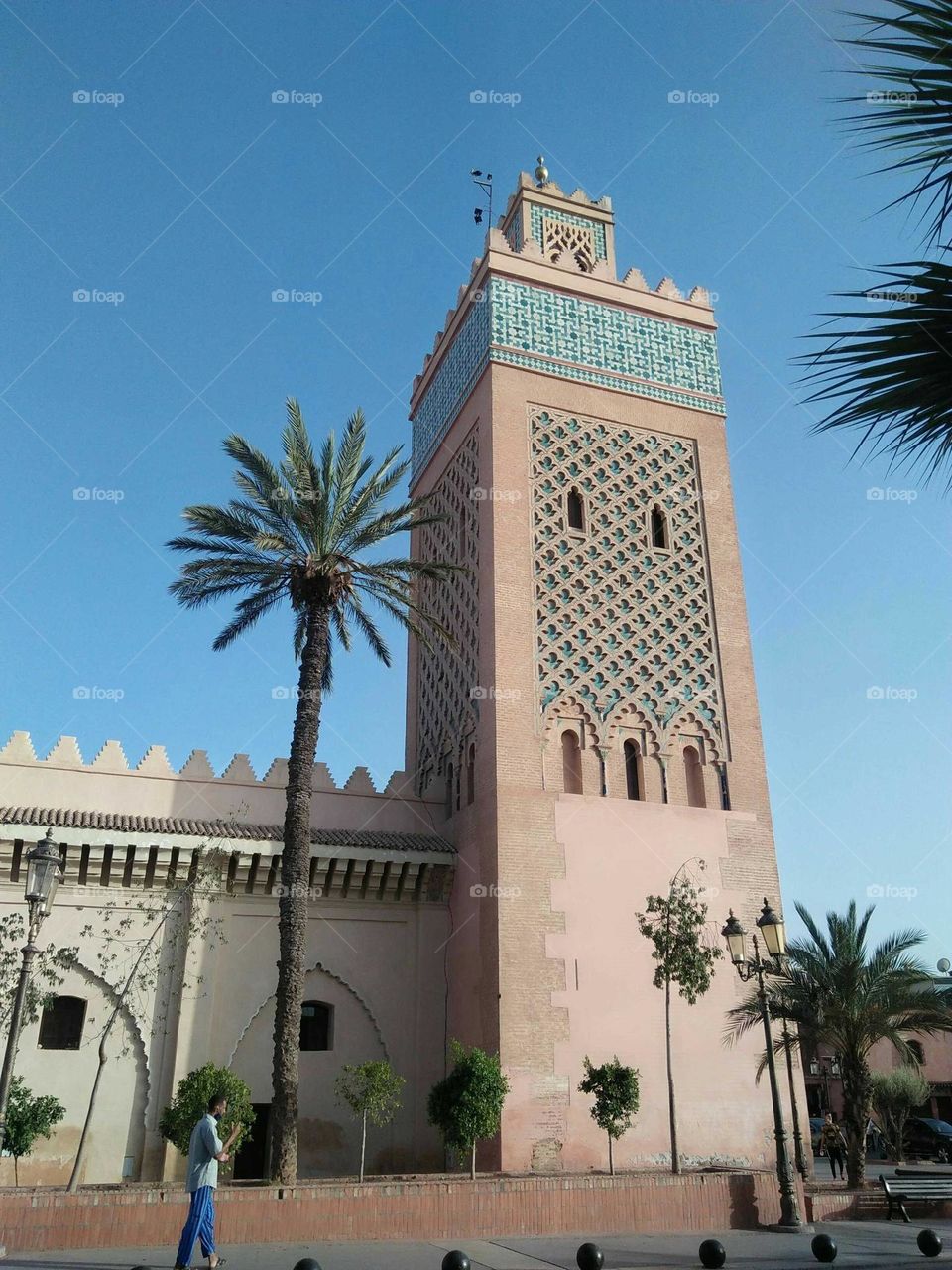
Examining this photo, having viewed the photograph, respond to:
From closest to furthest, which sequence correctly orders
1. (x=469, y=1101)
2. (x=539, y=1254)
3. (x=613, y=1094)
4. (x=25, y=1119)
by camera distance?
(x=539, y=1254) → (x=25, y=1119) → (x=469, y=1101) → (x=613, y=1094)

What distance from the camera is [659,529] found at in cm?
1591

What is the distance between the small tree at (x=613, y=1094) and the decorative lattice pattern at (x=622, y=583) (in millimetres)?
4453

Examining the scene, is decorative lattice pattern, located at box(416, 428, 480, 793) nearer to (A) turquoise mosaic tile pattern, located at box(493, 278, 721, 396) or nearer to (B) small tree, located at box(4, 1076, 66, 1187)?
(A) turquoise mosaic tile pattern, located at box(493, 278, 721, 396)

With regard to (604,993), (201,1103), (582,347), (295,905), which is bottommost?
(201,1103)

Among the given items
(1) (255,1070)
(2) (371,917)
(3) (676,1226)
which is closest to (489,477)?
(2) (371,917)

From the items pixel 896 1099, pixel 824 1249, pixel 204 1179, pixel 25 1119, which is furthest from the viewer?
pixel 896 1099

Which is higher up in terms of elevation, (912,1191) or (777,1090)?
(777,1090)

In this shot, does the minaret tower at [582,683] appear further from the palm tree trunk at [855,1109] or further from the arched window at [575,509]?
the palm tree trunk at [855,1109]

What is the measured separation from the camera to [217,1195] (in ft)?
26.0

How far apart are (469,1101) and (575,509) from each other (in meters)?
8.28

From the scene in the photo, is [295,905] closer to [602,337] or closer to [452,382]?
[452,382]

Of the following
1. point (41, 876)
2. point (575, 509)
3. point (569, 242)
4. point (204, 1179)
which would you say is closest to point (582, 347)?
point (569, 242)

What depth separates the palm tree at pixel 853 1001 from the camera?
40.5ft

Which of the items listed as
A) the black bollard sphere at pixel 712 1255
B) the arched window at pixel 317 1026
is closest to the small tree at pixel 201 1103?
the arched window at pixel 317 1026
